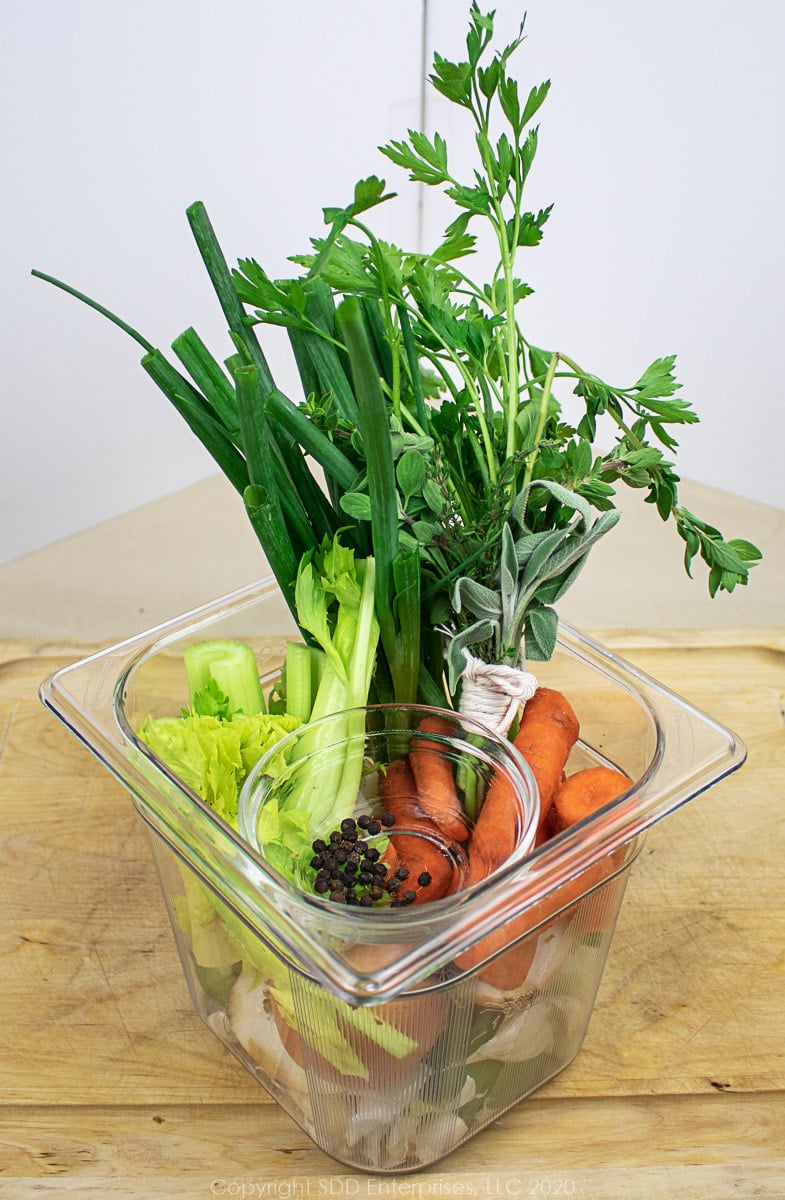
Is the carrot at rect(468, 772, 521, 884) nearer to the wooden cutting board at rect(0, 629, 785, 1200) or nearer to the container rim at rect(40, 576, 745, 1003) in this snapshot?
the container rim at rect(40, 576, 745, 1003)

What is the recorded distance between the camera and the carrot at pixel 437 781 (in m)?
0.78

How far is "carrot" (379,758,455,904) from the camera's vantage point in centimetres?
72

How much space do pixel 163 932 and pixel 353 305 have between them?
0.54 metres

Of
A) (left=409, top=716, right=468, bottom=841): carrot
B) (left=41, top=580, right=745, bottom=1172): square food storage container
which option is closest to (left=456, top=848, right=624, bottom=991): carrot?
(left=41, top=580, right=745, bottom=1172): square food storage container

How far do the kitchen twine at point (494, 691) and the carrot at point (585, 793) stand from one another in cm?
6

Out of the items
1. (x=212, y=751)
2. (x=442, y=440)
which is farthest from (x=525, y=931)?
(x=442, y=440)

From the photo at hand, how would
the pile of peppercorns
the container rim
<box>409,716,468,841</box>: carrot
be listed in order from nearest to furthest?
the container rim < the pile of peppercorns < <box>409,716,468,841</box>: carrot

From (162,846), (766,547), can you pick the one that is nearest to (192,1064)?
(162,846)

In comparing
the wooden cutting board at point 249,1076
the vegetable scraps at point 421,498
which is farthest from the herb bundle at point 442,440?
the wooden cutting board at point 249,1076

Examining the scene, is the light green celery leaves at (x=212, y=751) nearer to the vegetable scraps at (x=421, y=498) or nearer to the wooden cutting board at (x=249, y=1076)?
the vegetable scraps at (x=421, y=498)

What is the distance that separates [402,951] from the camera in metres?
0.59

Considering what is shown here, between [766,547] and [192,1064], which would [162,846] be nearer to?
[192,1064]

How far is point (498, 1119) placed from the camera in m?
0.75

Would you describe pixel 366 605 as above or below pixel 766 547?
above
